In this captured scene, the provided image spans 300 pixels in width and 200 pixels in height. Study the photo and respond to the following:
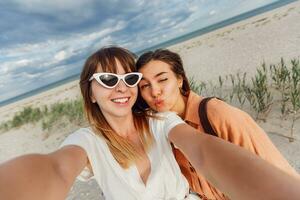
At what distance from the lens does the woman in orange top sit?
1.79 meters

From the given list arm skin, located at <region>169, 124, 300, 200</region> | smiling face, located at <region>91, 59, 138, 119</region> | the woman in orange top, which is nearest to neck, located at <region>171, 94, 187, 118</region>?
the woman in orange top

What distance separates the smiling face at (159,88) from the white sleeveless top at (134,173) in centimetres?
35

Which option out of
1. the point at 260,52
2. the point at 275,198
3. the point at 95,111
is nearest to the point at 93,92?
the point at 95,111

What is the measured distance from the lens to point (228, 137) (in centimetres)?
180

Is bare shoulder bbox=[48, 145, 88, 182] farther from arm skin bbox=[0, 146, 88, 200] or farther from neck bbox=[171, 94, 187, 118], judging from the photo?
neck bbox=[171, 94, 187, 118]

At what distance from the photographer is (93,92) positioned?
1976 mm

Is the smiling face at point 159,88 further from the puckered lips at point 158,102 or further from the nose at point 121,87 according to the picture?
the nose at point 121,87

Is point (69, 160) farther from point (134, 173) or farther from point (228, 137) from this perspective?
point (228, 137)

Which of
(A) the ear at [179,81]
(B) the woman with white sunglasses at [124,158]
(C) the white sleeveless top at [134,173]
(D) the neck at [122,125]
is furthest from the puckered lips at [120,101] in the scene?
(A) the ear at [179,81]

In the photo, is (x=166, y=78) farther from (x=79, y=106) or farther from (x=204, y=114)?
(x=79, y=106)

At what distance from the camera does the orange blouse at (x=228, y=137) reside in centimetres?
178

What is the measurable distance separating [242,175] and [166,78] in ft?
3.82

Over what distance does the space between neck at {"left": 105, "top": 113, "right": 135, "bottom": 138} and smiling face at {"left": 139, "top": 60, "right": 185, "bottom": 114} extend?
216 mm

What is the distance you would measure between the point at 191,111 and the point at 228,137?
0.28m
